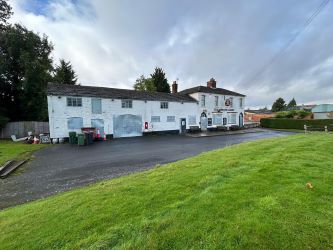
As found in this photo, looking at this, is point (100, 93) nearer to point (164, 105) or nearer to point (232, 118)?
point (164, 105)

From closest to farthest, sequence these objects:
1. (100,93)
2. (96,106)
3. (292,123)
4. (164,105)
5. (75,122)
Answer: (75,122), (96,106), (100,93), (164,105), (292,123)

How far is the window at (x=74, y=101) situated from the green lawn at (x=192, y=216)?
57.6ft

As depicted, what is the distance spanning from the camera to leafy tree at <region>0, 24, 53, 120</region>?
24516mm

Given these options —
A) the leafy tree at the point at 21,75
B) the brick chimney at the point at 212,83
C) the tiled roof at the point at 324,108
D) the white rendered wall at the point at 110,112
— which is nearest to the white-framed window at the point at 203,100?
the white rendered wall at the point at 110,112

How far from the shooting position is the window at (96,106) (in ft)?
70.4

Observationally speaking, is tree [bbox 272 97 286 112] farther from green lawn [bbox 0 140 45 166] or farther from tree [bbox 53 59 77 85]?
green lawn [bbox 0 140 45 166]

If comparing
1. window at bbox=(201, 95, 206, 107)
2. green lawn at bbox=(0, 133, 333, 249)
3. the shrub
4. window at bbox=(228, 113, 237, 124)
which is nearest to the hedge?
window at bbox=(228, 113, 237, 124)

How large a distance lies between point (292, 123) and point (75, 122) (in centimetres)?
3363

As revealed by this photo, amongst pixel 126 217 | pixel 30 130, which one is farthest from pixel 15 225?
pixel 30 130

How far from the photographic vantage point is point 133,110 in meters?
24.2

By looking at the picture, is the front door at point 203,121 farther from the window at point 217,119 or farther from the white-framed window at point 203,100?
the window at point 217,119

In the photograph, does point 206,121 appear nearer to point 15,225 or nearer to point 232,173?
point 232,173

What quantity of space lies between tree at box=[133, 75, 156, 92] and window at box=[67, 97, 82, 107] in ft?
81.2

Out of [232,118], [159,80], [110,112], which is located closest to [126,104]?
[110,112]
